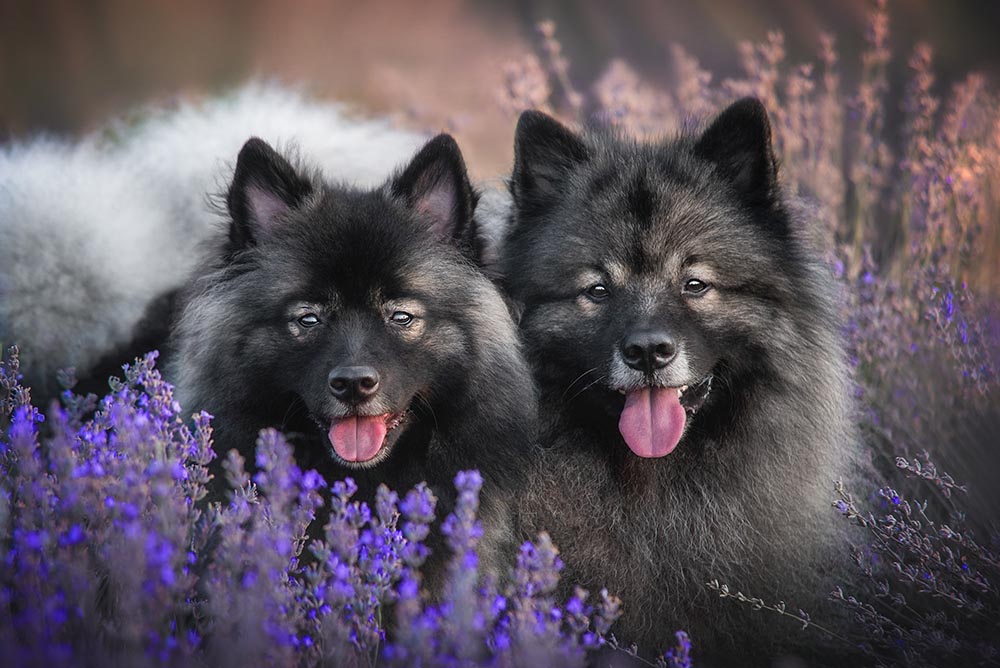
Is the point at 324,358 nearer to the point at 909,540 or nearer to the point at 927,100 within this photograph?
the point at 909,540

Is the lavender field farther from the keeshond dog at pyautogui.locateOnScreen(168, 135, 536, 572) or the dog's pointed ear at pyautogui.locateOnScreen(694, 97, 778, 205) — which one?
the dog's pointed ear at pyautogui.locateOnScreen(694, 97, 778, 205)

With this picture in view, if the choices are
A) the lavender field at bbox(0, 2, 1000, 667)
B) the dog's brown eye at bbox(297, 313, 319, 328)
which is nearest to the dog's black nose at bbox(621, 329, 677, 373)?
the lavender field at bbox(0, 2, 1000, 667)

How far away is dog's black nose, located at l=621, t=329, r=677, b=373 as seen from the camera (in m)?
2.99

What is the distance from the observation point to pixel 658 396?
10.3 feet

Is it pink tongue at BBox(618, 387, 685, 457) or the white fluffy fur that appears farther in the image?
the white fluffy fur

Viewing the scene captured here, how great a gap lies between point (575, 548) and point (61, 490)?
1.65m

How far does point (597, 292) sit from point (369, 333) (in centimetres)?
77

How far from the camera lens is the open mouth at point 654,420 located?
3.15 meters

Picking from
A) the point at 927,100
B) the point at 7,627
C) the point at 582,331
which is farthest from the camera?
the point at 927,100

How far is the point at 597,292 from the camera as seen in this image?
130 inches

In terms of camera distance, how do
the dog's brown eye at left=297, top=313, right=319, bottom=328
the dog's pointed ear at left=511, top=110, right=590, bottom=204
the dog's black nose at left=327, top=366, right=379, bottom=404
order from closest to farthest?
the dog's black nose at left=327, top=366, right=379, bottom=404, the dog's brown eye at left=297, top=313, right=319, bottom=328, the dog's pointed ear at left=511, top=110, right=590, bottom=204

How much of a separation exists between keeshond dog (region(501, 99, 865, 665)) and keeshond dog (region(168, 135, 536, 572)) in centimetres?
20

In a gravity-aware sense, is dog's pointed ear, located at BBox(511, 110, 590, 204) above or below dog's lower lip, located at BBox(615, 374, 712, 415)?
above

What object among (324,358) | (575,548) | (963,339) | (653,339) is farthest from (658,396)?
(963,339)
